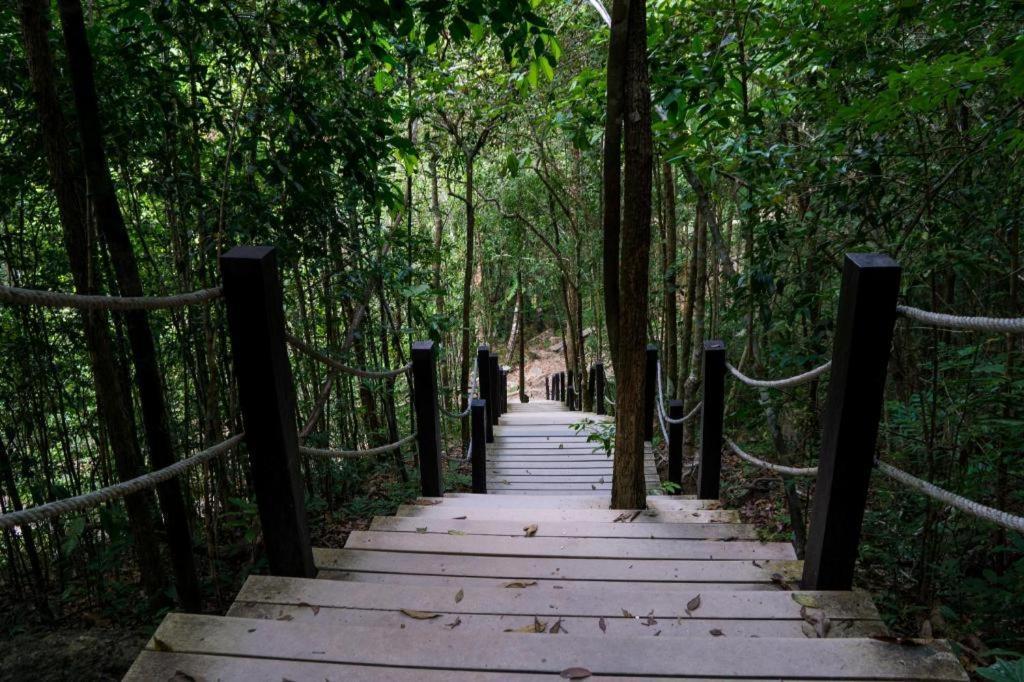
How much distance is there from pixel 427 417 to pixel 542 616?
1.76m

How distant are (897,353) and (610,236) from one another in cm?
214

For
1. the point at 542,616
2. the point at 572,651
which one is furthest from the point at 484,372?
the point at 572,651

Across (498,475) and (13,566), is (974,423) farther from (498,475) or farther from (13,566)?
(13,566)

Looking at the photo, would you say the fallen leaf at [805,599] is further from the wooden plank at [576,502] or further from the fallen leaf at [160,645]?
the fallen leaf at [160,645]

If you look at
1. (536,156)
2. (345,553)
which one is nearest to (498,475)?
(345,553)

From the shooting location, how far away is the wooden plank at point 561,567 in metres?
2.08

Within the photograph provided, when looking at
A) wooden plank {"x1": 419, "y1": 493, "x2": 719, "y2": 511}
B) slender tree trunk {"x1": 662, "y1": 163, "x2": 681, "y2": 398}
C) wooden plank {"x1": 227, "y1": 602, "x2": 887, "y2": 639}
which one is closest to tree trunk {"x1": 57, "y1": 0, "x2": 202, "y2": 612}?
wooden plank {"x1": 227, "y1": 602, "x2": 887, "y2": 639}

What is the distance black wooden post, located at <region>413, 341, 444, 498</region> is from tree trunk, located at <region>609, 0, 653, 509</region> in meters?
1.05

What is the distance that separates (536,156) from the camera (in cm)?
1109

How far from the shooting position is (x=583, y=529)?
8.77ft

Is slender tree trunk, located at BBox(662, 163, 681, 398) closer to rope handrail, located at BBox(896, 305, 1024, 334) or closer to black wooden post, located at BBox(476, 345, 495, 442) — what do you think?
black wooden post, located at BBox(476, 345, 495, 442)

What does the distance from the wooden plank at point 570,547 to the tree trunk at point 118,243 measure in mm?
765

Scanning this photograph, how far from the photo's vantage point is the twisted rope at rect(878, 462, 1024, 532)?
4.10 ft

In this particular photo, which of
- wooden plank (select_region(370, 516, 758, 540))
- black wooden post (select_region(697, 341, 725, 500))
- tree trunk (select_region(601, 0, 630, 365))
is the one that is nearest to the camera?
wooden plank (select_region(370, 516, 758, 540))
